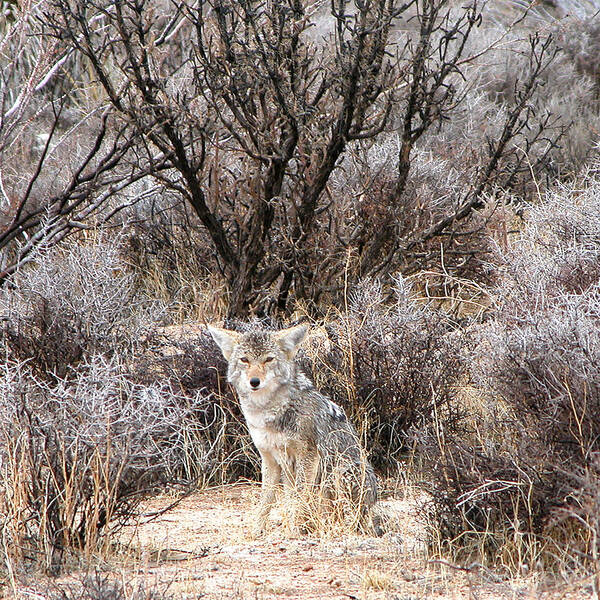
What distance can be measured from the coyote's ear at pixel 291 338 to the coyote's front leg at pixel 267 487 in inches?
25.6

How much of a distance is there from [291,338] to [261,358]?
230mm

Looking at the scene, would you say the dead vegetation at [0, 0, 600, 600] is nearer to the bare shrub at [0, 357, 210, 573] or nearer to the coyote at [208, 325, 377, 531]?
the bare shrub at [0, 357, 210, 573]

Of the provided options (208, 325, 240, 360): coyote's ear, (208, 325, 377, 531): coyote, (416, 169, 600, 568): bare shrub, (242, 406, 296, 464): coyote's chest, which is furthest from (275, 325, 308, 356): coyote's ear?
(416, 169, 600, 568): bare shrub

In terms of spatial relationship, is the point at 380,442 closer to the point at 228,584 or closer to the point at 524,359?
the point at 524,359

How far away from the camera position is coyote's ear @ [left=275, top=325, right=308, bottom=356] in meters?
5.75

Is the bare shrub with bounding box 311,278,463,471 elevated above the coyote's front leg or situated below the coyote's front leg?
above

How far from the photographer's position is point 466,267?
9336 mm

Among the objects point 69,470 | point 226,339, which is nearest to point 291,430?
point 226,339

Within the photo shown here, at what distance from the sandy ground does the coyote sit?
25 centimetres

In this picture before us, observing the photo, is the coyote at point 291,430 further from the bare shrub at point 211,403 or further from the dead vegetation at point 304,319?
the bare shrub at point 211,403

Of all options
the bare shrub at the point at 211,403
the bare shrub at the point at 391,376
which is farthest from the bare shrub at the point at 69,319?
the bare shrub at the point at 391,376

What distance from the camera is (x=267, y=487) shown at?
5.67 meters

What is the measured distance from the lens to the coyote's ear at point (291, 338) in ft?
18.9

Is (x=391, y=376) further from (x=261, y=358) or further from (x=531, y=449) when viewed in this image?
(x=531, y=449)
